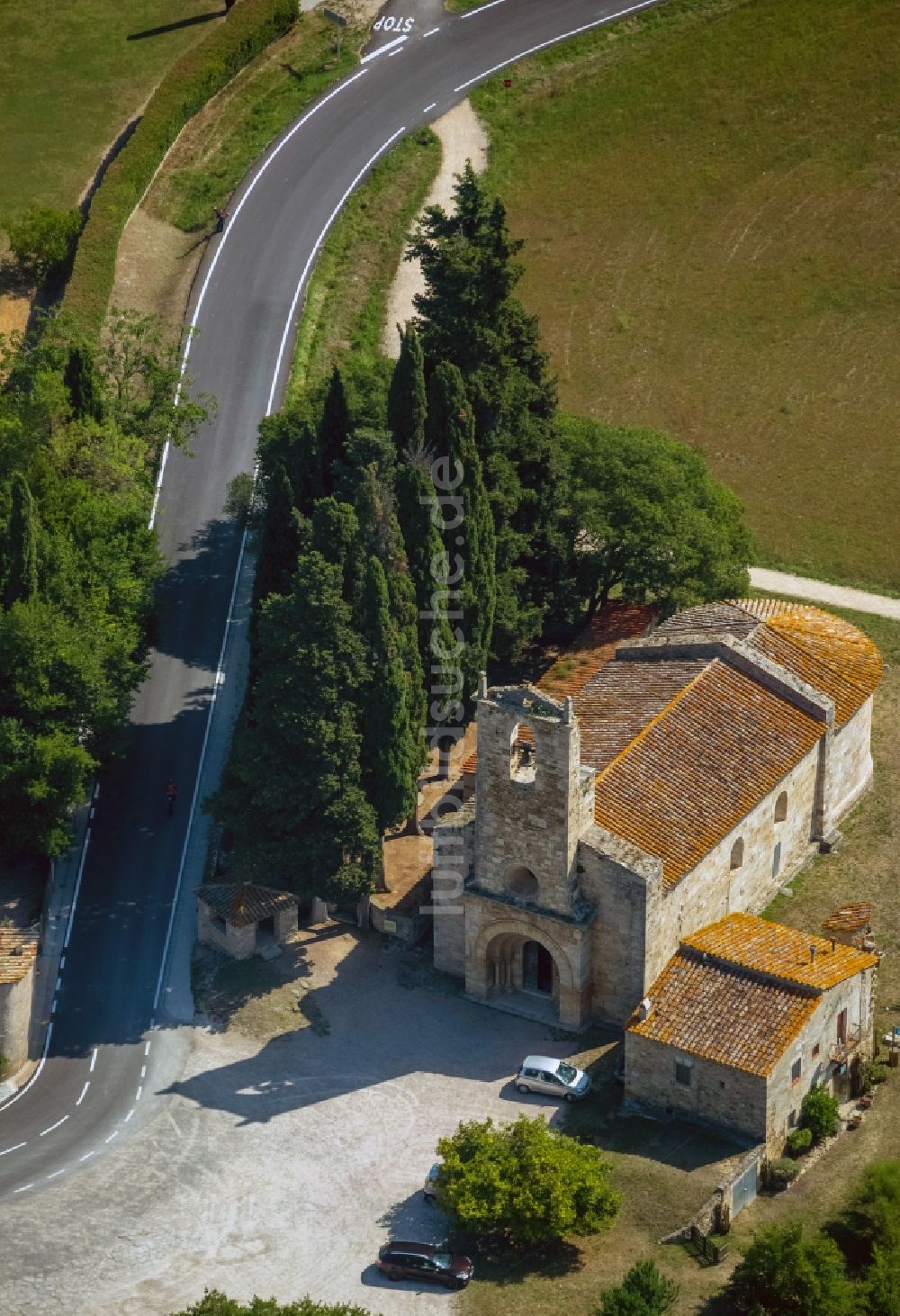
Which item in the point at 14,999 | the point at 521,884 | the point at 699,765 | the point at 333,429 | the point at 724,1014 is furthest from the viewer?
the point at 333,429

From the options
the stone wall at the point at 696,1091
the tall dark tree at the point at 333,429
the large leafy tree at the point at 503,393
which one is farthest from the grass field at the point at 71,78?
the stone wall at the point at 696,1091

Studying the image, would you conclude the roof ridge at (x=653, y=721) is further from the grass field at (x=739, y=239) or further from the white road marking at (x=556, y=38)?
the white road marking at (x=556, y=38)

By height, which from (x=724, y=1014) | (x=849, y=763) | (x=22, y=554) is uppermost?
(x=22, y=554)

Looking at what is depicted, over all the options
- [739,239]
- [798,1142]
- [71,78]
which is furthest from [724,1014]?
[71,78]

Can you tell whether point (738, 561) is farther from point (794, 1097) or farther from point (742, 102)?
point (742, 102)

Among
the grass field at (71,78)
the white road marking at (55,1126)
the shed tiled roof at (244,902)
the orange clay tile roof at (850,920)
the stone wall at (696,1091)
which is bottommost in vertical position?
the stone wall at (696,1091)

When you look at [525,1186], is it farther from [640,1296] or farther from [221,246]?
[221,246]

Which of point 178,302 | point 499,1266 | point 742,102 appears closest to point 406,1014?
point 499,1266
